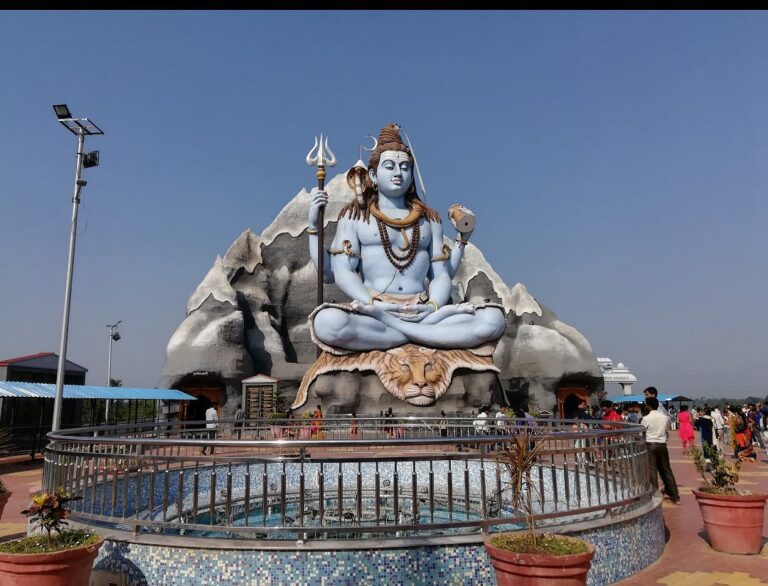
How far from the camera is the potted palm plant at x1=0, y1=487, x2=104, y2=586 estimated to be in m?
3.37

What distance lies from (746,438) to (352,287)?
37.6ft

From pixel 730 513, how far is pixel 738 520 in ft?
0.26

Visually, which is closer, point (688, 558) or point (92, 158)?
point (688, 558)

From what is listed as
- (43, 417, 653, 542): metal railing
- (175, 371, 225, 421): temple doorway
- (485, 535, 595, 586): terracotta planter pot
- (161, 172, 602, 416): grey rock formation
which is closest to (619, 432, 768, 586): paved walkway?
(43, 417, 653, 542): metal railing

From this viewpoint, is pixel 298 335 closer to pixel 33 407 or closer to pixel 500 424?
pixel 33 407

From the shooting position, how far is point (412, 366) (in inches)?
688

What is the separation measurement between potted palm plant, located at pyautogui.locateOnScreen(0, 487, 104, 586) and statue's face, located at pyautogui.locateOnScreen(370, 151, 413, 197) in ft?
52.6

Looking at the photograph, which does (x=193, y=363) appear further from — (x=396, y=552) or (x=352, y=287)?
(x=396, y=552)

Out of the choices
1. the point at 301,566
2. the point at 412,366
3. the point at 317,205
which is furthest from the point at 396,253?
the point at 301,566

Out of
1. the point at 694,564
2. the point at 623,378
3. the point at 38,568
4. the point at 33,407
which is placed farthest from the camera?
the point at 623,378

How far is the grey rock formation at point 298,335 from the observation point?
18.0 m

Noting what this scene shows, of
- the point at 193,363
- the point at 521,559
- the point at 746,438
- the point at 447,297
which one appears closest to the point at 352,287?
the point at 447,297

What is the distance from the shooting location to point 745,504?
5.02 m

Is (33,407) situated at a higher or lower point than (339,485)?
higher
